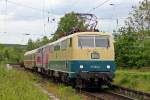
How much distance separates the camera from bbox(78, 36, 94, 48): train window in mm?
25375

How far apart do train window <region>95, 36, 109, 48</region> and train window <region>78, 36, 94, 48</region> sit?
26 centimetres

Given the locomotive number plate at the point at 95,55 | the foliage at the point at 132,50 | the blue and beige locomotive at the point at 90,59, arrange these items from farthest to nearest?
the foliage at the point at 132,50, the locomotive number plate at the point at 95,55, the blue and beige locomotive at the point at 90,59

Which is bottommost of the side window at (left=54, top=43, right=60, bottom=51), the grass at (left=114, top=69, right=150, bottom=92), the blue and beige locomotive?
the grass at (left=114, top=69, right=150, bottom=92)

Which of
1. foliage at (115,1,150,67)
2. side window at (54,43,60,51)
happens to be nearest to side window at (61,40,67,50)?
side window at (54,43,60,51)

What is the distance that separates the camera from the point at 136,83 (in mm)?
27562

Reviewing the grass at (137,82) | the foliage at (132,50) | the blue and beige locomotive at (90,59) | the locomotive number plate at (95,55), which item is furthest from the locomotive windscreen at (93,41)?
the foliage at (132,50)

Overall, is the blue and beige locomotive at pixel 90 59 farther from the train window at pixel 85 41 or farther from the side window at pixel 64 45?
the side window at pixel 64 45

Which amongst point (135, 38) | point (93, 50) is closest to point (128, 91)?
point (93, 50)

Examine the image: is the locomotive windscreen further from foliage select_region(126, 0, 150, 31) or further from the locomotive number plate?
foliage select_region(126, 0, 150, 31)

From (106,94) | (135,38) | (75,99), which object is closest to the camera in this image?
(75,99)

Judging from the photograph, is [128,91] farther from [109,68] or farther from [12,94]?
[12,94]

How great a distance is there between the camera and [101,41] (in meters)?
25.6

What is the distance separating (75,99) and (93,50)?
773 centimetres

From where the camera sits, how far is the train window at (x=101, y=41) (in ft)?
83.6
